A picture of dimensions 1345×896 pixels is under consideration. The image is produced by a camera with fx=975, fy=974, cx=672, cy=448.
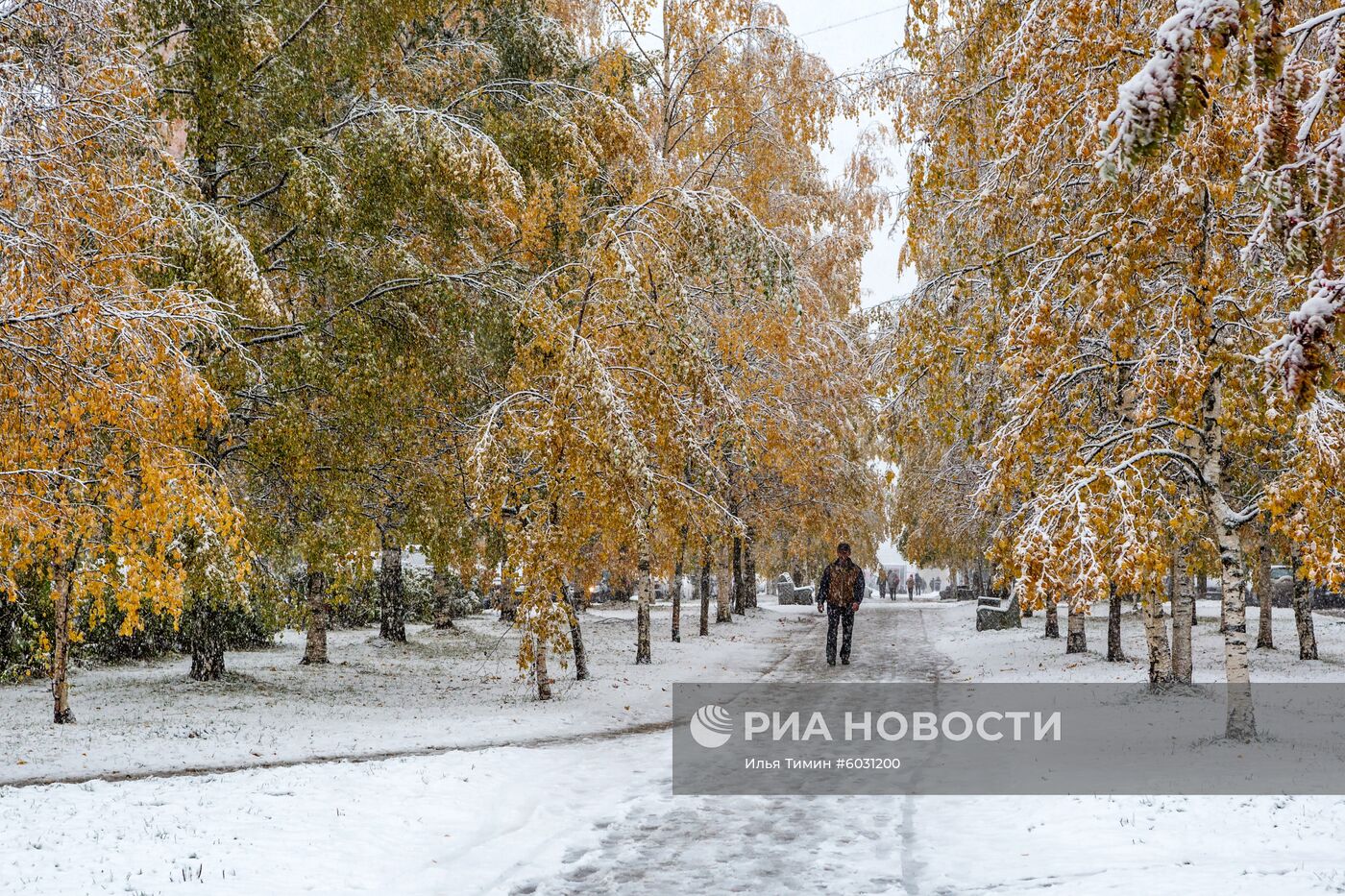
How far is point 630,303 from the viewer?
993 cm

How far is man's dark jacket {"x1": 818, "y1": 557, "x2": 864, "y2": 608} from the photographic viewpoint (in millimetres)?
15359

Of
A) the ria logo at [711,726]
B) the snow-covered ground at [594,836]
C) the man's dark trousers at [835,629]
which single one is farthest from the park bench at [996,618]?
the snow-covered ground at [594,836]

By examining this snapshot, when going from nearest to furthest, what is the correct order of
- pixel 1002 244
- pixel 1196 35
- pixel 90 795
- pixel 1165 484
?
pixel 1196 35 → pixel 1165 484 → pixel 90 795 → pixel 1002 244

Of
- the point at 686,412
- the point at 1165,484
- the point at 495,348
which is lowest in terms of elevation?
the point at 1165,484

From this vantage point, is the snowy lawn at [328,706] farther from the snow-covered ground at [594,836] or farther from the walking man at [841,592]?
the walking man at [841,592]

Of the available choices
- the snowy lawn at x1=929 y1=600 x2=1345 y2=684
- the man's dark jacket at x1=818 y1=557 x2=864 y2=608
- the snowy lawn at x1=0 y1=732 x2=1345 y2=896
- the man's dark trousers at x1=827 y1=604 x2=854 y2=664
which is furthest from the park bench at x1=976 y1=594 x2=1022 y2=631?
the snowy lawn at x1=0 y1=732 x2=1345 y2=896

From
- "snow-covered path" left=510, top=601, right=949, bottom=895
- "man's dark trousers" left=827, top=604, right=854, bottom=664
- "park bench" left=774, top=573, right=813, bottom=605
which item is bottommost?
"park bench" left=774, top=573, right=813, bottom=605

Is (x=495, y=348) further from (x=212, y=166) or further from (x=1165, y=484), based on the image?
(x=1165, y=484)

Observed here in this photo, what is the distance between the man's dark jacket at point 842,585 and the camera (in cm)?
1536

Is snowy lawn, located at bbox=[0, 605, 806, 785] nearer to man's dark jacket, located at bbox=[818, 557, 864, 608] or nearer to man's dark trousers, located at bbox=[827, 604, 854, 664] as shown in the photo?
man's dark trousers, located at bbox=[827, 604, 854, 664]

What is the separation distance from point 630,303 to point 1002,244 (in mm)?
3621

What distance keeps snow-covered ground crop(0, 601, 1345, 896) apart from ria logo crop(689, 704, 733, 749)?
108 centimetres

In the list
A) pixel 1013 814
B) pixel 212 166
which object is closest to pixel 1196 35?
→ pixel 1013 814

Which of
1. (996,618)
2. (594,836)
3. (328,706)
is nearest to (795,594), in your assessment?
(996,618)
